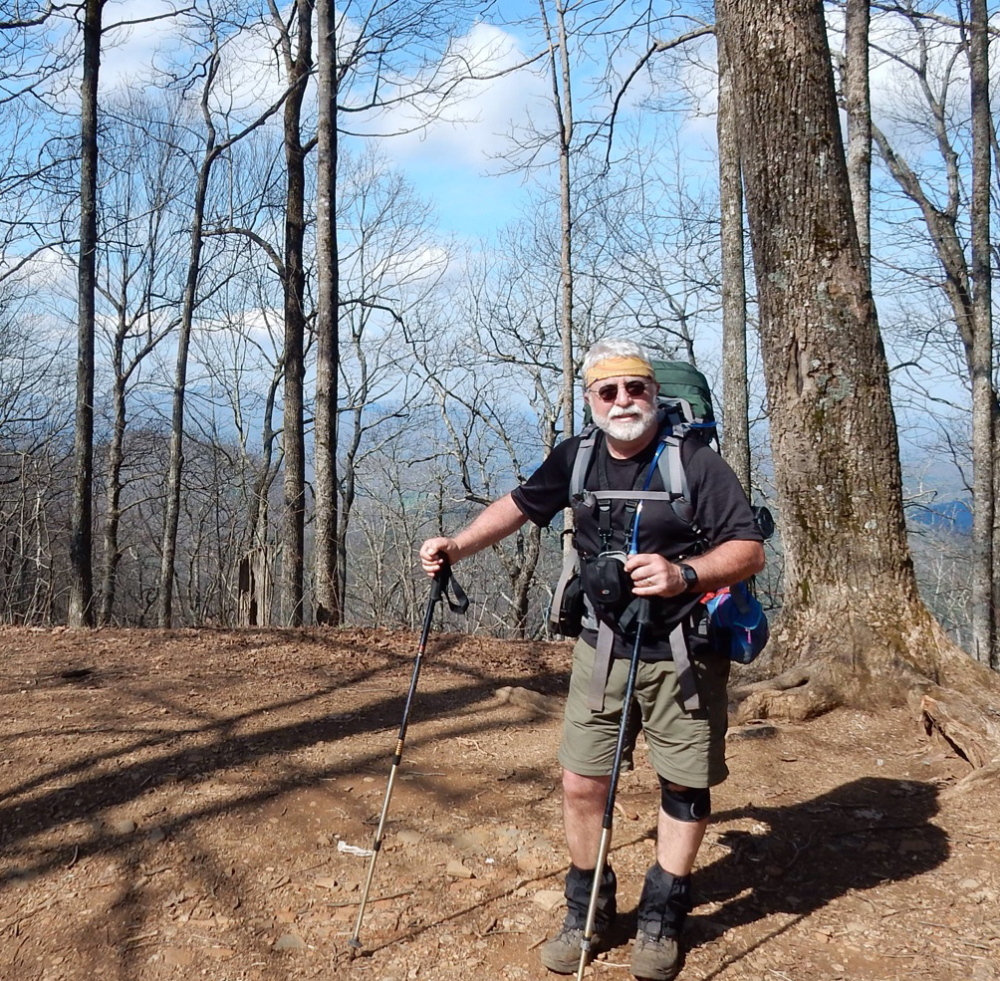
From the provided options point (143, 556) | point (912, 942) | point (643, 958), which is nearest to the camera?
point (643, 958)

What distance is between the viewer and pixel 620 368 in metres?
2.69

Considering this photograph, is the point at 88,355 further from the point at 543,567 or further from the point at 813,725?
the point at 543,567

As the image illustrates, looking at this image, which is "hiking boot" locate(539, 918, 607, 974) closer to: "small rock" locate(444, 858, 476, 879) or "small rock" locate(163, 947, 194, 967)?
"small rock" locate(444, 858, 476, 879)

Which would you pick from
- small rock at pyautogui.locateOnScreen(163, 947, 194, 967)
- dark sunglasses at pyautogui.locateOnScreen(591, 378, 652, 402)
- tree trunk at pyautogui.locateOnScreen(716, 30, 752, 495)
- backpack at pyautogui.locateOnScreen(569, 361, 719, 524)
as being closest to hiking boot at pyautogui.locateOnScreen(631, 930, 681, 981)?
backpack at pyautogui.locateOnScreen(569, 361, 719, 524)

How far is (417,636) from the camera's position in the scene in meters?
7.31

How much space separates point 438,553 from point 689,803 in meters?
1.12

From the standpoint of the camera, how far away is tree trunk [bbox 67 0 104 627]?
33.7 feet

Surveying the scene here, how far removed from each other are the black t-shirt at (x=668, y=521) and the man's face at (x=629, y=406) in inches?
4.3

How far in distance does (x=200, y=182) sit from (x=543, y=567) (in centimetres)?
1237

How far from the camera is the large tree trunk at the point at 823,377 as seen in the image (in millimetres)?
4688

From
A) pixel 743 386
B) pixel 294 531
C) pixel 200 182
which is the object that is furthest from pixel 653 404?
pixel 200 182

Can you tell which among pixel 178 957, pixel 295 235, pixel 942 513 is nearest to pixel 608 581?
pixel 178 957

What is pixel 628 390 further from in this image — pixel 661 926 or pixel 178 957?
pixel 178 957

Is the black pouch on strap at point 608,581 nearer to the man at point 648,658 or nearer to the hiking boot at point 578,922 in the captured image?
the man at point 648,658
